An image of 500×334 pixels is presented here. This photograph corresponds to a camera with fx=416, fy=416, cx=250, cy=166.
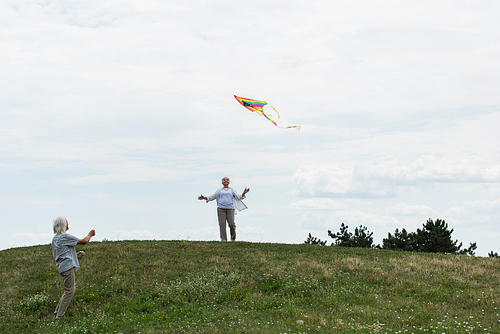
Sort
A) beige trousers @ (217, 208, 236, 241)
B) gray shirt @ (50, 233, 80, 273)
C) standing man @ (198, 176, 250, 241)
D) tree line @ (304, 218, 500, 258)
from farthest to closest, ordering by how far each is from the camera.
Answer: tree line @ (304, 218, 500, 258)
beige trousers @ (217, 208, 236, 241)
standing man @ (198, 176, 250, 241)
gray shirt @ (50, 233, 80, 273)

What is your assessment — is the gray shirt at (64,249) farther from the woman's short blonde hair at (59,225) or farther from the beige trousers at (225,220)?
the beige trousers at (225,220)

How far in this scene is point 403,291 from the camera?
496 inches

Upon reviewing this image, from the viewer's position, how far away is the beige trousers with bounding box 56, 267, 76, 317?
12141 mm

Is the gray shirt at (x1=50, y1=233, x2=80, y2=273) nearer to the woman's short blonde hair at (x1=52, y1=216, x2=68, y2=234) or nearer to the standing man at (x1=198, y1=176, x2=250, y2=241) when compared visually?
the woman's short blonde hair at (x1=52, y1=216, x2=68, y2=234)

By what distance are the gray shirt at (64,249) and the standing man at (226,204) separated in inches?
383

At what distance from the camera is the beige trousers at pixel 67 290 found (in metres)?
12.1

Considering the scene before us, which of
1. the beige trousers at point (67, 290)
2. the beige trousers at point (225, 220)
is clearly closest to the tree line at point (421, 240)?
the beige trousers at point (225, 220)

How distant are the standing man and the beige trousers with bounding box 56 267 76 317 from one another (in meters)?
9.64

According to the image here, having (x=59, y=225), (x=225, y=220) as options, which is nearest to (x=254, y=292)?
(x=59, y=225)

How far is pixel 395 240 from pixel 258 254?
51.8 feet

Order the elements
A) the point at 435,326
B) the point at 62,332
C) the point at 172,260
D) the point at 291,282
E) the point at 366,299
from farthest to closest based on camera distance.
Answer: the point at 172,260
the point at 291,282
the point at 366,299
the point at 62,332
the point at 435,326

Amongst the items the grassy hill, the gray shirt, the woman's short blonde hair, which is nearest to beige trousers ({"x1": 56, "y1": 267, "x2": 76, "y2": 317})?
the gray shirt

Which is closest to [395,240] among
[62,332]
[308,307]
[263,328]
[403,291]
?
[403,291]

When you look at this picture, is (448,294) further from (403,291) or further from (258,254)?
(258,254)
